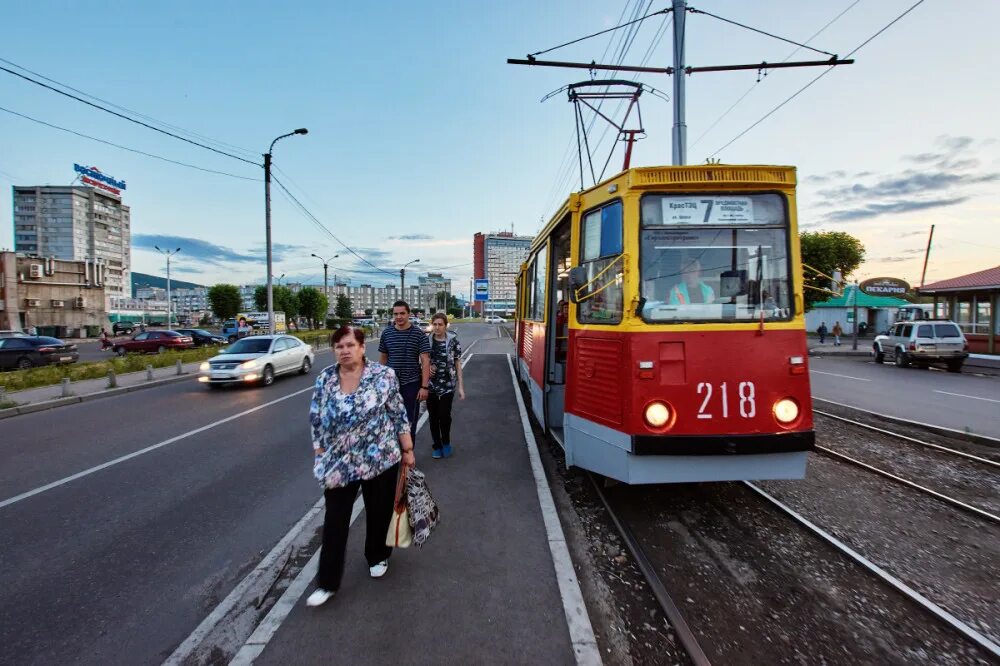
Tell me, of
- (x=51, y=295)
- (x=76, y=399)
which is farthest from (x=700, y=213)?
(x=51, y=295)

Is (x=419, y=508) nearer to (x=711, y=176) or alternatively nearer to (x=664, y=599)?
(x=664, y=599)

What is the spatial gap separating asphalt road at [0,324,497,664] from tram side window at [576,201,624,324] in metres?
3.42

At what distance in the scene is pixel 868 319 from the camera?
4616 centimetres

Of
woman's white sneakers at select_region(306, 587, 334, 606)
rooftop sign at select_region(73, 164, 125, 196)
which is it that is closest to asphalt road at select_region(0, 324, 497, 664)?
woman's white sneakers at select_region(306, 587, 334, 606)

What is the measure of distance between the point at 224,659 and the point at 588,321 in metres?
3.69

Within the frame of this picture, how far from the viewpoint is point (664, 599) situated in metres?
3.09

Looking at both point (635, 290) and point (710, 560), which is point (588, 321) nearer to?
point (635, 290)

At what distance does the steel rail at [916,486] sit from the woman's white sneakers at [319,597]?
5.92 m

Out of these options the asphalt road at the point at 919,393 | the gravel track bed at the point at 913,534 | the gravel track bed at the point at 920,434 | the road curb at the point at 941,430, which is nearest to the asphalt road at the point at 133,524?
the gravel track bed at the point at 913,534

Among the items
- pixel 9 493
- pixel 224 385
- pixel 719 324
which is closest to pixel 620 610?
pixel 719 324

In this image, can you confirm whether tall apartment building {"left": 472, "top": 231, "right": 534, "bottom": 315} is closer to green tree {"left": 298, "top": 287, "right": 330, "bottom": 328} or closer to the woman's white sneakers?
green tree {"left": 298, "top": 287, "right": 330, "bottom": 328}

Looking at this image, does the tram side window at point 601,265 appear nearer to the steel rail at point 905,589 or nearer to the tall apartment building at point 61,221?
the steel rail at point 905,589

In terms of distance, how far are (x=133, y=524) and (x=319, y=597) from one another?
2749 mm

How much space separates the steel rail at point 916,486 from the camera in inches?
176
